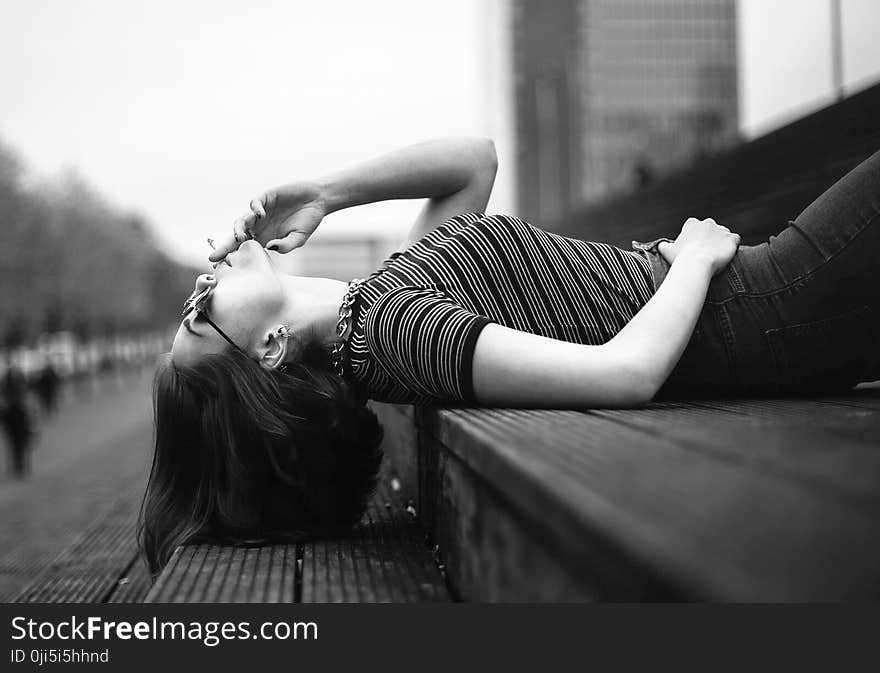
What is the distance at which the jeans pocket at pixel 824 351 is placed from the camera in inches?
86.7

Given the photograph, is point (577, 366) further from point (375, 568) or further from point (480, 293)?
point (375, 568)

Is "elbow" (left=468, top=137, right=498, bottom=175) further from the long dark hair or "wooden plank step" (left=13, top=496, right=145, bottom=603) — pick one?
"wooden plank step" (left=13, top=496, right=145, bottom=603)

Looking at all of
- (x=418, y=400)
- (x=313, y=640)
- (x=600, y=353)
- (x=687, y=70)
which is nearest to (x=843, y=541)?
(x=313, y=640)

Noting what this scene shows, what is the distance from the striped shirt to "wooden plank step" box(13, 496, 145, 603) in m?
0.97

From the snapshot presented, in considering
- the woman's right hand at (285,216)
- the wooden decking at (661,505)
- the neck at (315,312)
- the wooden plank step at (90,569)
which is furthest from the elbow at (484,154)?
the wooden plank step at (90,569)

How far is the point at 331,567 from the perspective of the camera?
5.88 ft

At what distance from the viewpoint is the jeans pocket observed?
2.20 meters

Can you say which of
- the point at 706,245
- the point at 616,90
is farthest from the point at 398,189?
the point at 616,90

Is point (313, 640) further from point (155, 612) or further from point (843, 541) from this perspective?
point (843, 541)

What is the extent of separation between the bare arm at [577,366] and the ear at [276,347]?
62cm

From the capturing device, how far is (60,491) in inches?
371

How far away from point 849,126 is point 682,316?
1.71 meters

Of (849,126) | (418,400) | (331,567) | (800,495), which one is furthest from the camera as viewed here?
(849,126)

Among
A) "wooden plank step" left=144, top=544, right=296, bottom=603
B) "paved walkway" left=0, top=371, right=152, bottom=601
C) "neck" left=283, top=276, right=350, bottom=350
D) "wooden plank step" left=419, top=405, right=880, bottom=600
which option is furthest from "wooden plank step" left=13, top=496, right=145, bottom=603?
"wooden plank step" left=419, top=405, right=880, bottom=600
